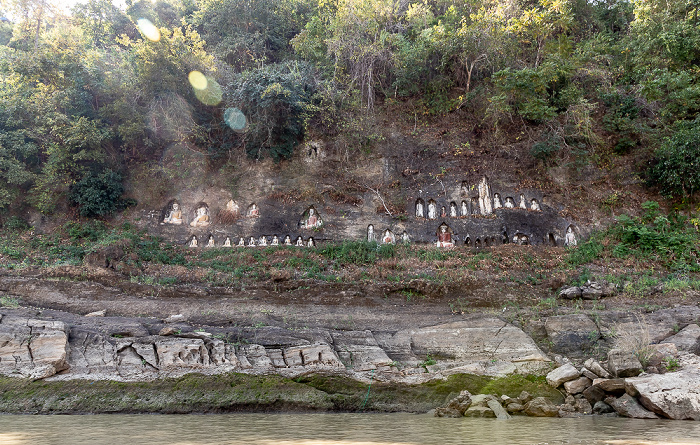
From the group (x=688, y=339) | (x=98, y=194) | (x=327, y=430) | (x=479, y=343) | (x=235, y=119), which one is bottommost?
(x=327, y=430)

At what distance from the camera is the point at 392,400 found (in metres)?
8.09

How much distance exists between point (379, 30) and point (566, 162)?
11.0m


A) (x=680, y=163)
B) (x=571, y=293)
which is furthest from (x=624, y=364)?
(x=680, y=163)

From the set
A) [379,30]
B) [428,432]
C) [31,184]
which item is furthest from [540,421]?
[31,184]

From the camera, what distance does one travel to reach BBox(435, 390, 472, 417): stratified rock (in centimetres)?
717

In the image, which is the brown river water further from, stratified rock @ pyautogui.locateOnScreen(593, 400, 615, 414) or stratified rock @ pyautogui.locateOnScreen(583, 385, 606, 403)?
stratified rock @ pyautogui.locateOnScreen(583, 385, 606, 403)

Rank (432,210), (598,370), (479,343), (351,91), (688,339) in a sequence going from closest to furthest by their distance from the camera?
1. (598,370)
2. (688,339)
3. (479,343)
4. (432,210)
5. (351,91)

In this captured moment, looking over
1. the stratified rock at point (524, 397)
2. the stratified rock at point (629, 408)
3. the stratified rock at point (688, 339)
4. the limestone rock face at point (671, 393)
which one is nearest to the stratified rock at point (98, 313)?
the stratified rock at point (524, 397)

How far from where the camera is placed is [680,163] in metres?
15.0

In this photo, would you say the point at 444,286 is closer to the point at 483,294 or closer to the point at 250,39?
the point at 483,294

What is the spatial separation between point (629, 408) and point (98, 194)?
1922 cm

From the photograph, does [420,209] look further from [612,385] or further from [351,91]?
[612,385]

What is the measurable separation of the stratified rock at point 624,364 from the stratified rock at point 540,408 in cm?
174

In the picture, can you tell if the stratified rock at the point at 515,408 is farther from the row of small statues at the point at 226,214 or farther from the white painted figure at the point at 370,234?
the row of small statues at the point at 226,214
